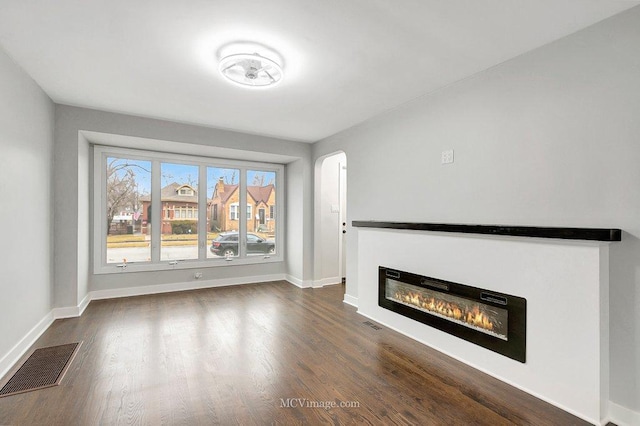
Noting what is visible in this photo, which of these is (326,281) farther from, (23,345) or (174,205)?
(23,345)

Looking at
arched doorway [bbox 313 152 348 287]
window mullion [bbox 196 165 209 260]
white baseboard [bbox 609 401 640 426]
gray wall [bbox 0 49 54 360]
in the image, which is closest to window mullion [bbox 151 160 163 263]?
window mullion [bbox 196 165 209 260]

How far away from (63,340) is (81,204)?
1.71 meters

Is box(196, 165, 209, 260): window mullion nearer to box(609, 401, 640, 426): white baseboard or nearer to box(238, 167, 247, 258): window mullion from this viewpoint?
box(238, 167, 247, 258): window mullion

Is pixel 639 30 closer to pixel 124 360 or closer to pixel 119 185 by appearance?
pixel 124 360

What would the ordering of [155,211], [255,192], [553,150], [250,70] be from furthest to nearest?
[255,192] < [155,211] < [250,70] < [553,150]

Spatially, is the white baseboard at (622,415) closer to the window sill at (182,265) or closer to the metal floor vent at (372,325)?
the metal floor vent at (372,325)

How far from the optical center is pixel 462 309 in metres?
2.70

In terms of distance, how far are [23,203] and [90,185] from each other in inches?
70.0

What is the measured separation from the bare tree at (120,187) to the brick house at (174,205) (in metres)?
0.17

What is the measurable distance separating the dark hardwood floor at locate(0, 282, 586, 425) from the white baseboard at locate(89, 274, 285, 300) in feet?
2.71

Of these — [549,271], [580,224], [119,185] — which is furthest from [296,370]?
[119,185]

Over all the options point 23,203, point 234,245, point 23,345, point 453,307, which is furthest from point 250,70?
point 234,245

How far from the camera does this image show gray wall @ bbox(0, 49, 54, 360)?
2.43 meters

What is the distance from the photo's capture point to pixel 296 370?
2445mm
